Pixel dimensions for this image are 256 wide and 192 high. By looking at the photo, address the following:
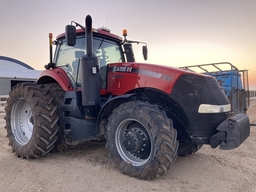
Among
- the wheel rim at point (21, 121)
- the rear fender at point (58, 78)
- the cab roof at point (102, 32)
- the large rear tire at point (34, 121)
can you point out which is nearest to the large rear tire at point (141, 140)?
the large rear tire at point (34, 121)

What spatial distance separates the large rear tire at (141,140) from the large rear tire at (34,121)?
1126 millimetres

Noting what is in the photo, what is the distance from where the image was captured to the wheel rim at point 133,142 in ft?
11.3

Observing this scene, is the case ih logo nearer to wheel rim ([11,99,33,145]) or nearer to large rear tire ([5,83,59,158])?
large rear tire ([5,83,59,158])

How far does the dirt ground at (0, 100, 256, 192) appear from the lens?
3.14 meters

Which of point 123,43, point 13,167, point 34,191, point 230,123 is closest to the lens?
point 34,191

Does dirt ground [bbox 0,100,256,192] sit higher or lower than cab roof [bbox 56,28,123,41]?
lower

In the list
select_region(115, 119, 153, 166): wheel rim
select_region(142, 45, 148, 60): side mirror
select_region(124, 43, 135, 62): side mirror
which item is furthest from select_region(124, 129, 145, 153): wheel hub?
select_region(142, 45, 148, 60): side mirror

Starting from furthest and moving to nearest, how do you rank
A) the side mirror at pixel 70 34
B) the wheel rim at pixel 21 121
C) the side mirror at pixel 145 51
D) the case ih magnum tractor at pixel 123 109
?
the side mirror at pixel 145 51 → the wheel rim at pixel 21 121 → the side mirror at pixel 70 34 → the case ih magnum tractor at pixel 123 109

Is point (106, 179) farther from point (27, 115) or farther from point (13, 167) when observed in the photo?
point (27, 115)

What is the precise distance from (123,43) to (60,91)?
64.2 inches

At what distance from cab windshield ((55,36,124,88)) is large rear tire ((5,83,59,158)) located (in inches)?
24.3

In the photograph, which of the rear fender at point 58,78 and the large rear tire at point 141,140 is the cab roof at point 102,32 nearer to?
the rear fender at point 58,78

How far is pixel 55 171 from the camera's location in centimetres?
375

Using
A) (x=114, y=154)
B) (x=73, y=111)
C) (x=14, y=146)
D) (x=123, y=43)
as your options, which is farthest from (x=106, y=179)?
(x=123, y=43)
